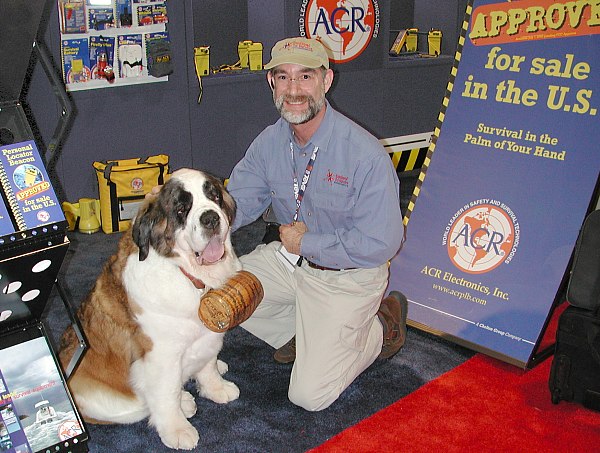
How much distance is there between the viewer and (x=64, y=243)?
98.2 inches

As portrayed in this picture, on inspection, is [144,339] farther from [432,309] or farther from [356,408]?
[432,309]

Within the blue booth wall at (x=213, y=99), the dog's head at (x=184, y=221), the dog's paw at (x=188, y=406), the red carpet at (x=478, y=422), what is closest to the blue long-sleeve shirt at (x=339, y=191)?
the dog's head at (x=184, y=221)

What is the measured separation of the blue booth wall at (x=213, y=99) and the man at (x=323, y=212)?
2209 millimetres

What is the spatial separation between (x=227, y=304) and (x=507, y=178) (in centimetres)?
177

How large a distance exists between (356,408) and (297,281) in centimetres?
72

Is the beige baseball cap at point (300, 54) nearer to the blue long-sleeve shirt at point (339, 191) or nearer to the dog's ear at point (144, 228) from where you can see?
the blue long-sleeve shirt at point (339, 191)

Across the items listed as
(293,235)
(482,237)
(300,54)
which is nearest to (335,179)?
(293,235)

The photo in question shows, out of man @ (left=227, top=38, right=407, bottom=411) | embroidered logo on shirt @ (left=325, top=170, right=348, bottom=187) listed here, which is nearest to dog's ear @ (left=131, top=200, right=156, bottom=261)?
man @ (left=227, top=38, right=407, bottom=411)

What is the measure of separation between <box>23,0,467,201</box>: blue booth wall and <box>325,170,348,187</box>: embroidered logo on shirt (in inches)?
99.2

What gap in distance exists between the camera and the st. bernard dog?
9.61 ft

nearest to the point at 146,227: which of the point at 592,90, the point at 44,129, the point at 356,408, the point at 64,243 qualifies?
the point at 64,243

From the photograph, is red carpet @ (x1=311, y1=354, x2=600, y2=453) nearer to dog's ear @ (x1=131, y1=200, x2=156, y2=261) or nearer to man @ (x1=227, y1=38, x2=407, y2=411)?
man @ (x1=227, y1=38, x2=407, y2=411)

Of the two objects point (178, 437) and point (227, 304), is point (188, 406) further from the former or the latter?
point (227, 304)

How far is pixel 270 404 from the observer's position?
3500 mm
